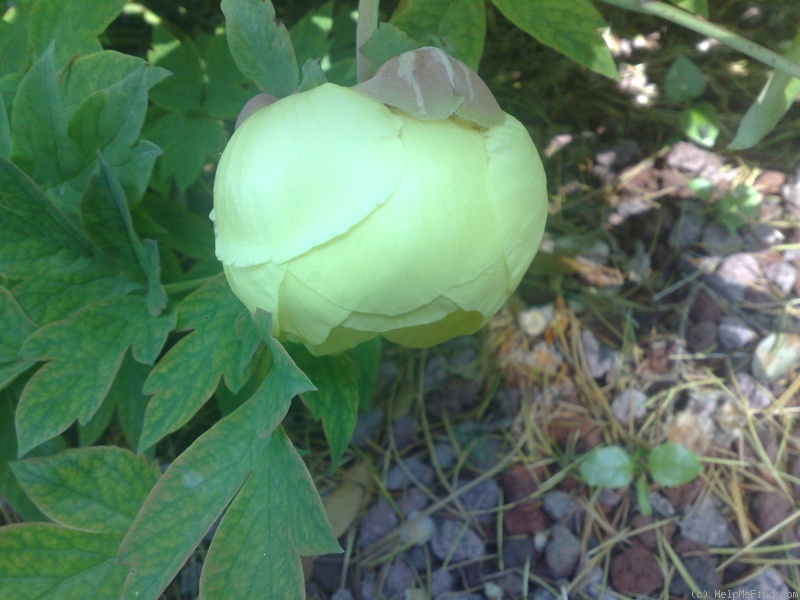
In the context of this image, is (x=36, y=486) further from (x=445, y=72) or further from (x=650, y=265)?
(x=650, y=265)

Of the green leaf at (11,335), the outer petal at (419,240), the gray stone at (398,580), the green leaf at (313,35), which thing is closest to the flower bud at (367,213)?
the outer petal at (419,240)

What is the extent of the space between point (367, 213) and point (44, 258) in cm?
35

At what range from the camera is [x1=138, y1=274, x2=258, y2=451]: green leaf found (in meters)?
0.55

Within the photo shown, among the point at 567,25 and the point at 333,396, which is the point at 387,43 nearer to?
the point at 567,25

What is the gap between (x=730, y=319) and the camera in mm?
1000

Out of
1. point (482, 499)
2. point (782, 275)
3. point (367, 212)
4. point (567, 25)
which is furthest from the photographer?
point (782, 275)

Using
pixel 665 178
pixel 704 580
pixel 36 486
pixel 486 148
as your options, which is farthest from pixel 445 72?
pixel 665 178

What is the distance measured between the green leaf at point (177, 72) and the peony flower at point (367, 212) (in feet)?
1.46

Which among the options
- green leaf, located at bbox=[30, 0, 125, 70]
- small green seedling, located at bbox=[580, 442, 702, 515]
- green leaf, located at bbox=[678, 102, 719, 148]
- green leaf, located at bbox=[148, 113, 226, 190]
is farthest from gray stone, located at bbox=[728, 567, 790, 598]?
green leaf, located at bbox=[30, 0, 125, 70]

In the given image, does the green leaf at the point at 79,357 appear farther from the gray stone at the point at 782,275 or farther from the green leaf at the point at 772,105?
the gray stone at the point at 782,275

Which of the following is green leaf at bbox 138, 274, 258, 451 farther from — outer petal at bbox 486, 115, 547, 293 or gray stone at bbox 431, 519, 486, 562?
gray stone at bbox 431, 519, 486, 562

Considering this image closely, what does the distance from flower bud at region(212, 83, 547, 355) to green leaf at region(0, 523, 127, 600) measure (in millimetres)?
312

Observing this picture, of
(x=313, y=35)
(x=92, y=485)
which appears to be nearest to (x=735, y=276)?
(x=313, y=35)

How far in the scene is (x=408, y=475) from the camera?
92 centimetres
